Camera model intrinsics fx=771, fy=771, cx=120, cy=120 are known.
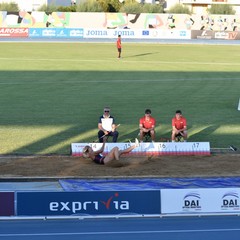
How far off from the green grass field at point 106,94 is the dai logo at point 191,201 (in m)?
6.91

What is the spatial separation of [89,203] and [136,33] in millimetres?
60397

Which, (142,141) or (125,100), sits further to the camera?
(125,100)

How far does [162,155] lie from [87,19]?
60.3m

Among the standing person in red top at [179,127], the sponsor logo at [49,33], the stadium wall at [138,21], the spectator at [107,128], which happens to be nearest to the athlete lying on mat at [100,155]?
the spectator at [107,128]

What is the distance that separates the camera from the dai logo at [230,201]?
15.2m

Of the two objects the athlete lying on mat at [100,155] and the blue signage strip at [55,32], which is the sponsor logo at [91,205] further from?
the blue signage strip at [55,32]

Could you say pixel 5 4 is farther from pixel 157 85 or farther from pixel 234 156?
pixel 234 156

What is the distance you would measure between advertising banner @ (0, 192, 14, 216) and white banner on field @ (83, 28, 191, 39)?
59878 mm

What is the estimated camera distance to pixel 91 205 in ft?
48.8

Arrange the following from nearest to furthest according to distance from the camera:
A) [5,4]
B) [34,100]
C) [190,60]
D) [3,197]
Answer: [3,197]
[34,100]
[190,60]
[5,4]

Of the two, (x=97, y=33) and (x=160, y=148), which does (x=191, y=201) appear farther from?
(x=97, y=33)

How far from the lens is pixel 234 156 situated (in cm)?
2061

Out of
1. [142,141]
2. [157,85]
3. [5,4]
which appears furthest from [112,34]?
[142,141]

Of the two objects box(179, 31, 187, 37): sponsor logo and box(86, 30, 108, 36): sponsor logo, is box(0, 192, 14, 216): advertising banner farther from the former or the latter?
box(179, 31, 187, 37): sponsor logo
